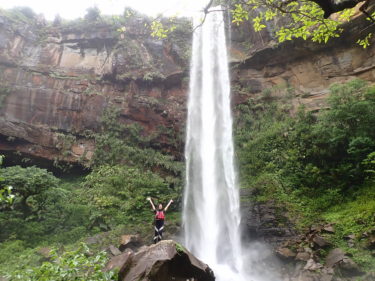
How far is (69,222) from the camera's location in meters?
10.6

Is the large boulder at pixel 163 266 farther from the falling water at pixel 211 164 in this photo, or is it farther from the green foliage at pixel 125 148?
the green foliage at pixel 125 148

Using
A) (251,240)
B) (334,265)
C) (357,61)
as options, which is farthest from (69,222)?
(357,61)

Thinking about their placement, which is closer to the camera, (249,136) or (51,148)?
(51,148)

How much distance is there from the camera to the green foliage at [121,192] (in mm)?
11312

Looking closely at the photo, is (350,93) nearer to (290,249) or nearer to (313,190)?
(313,190)

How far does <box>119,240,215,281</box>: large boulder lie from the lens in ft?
16.9

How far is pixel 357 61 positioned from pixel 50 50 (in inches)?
662

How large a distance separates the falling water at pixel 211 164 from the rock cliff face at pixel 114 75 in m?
0.94

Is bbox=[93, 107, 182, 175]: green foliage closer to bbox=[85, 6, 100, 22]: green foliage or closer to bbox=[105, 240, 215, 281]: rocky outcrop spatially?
bbox=[85, 6, 100, 22]: green foliage

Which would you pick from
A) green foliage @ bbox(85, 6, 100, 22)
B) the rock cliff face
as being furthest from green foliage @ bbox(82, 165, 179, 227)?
green foliage @ bbox(85, 6, 100, 22)

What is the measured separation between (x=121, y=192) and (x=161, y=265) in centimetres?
747

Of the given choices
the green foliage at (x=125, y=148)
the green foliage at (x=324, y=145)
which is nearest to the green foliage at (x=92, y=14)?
the green foliage at (x=125, y=148)

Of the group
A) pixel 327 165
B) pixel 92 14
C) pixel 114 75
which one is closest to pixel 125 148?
pixel 114 75

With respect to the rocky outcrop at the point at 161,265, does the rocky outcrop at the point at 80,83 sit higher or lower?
higher
